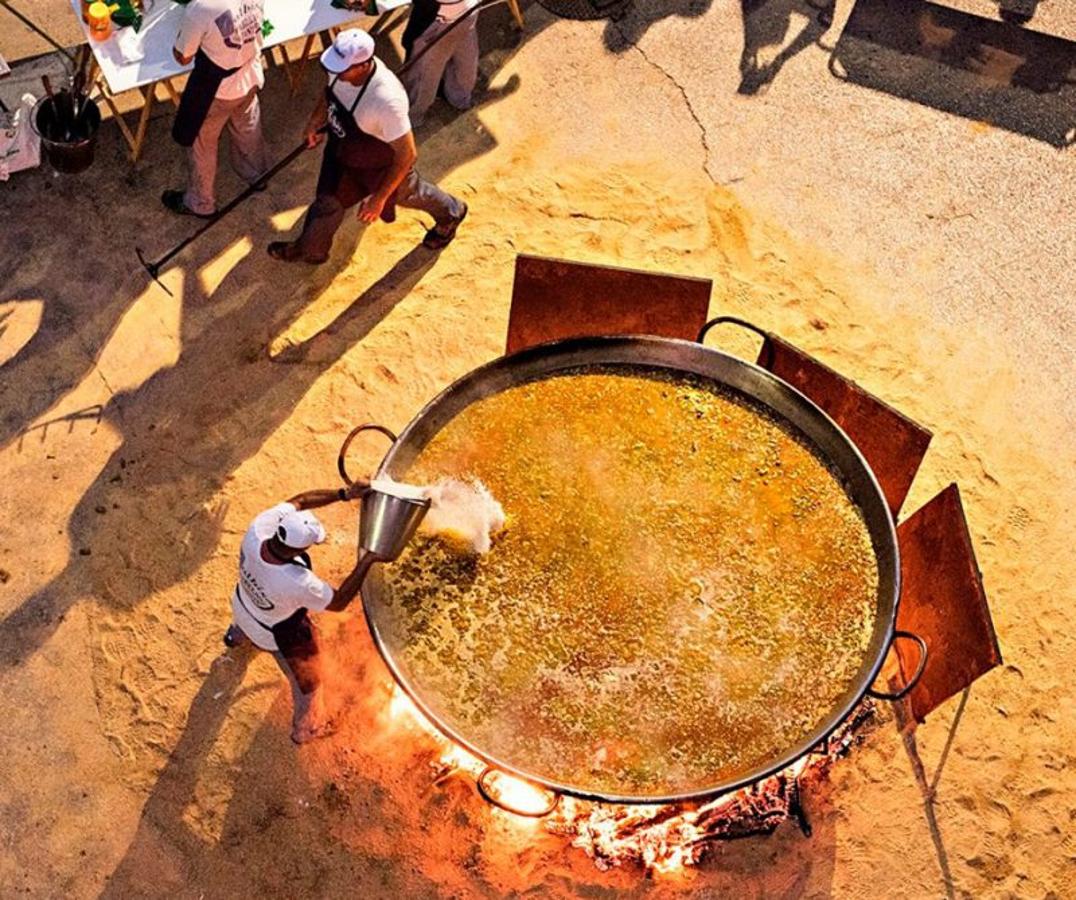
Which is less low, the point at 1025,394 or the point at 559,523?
the point at 559,523

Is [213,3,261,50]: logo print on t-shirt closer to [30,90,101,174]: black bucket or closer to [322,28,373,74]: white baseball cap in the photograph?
[322,28,373,74]: white baseball cap

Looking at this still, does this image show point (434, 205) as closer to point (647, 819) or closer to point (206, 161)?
point (206, 161)

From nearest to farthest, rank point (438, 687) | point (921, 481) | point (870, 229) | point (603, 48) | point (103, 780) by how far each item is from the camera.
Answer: point (438, 687) → point (103, 780) → point (921, 481) → point (870, 229) → point (603, 48)

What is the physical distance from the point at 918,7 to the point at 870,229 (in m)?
2.20

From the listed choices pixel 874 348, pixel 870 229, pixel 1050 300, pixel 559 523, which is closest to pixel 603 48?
pixel 870 229

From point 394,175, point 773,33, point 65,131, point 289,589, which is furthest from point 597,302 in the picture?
point 65,131

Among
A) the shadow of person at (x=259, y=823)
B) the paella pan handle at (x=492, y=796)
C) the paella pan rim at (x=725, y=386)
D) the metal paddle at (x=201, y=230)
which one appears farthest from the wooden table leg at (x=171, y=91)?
the paella pan handle at (x=492, y=796)

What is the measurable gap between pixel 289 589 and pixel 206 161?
10.8 ft

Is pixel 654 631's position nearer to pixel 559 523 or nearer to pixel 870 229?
pixel 559 523

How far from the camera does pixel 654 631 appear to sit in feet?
14.8

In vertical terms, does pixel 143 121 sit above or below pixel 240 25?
below

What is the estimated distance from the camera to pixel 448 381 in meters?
6.39

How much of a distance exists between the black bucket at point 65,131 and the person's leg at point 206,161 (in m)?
0.60

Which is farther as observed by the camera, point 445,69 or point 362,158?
point 445,69
